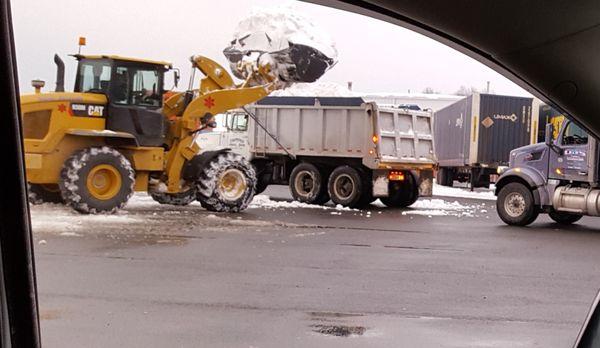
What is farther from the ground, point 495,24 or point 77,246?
point 495,24

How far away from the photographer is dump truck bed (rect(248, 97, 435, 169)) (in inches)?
639

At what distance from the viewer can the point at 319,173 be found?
55.4ft

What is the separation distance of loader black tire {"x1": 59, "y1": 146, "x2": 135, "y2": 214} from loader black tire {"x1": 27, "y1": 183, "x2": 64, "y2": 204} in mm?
564

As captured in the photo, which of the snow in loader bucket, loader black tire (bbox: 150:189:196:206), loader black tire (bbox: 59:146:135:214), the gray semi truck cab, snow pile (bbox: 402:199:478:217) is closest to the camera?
loader black tire (bbox: 59:146:135:214)

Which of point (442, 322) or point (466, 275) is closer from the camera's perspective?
point (442, 322)

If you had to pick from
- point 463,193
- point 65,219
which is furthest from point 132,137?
point 463,193

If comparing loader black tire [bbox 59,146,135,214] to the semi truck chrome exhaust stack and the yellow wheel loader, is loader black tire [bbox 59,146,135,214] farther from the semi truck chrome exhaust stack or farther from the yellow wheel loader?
the semi truck chrome exhaust stack

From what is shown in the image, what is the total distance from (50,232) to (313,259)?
3993 mm

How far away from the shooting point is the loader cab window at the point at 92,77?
1217 centimetres

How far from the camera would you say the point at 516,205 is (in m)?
13.4

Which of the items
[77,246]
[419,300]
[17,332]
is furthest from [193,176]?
[17,332]

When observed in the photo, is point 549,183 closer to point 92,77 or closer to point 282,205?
point 282,205

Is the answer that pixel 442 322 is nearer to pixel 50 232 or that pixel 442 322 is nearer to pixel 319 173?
pixel 50 232

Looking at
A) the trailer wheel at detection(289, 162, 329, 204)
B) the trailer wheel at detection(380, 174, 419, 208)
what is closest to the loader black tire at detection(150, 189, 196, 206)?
the trailer wheel at detection(289, 162, 329, 204)
